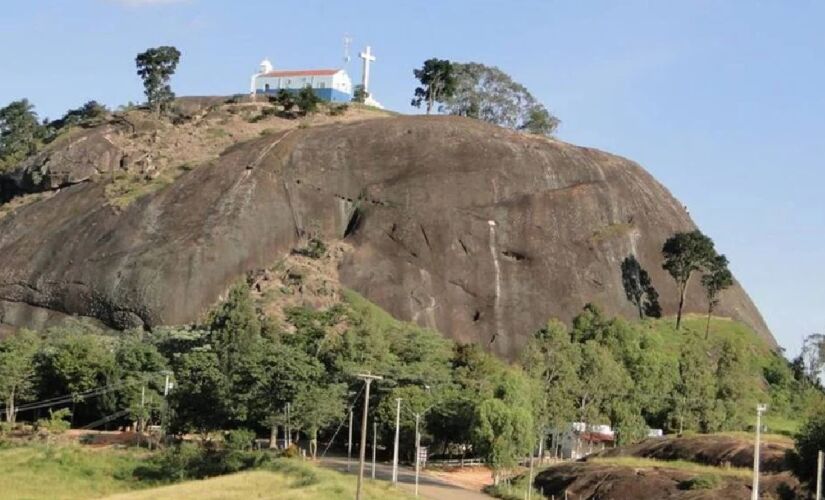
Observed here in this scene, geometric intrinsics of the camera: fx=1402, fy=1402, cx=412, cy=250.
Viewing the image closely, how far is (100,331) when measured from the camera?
352ft

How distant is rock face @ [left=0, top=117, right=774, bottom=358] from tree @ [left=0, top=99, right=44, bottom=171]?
28.7 m

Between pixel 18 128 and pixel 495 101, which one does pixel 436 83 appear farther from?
pixel 18 128

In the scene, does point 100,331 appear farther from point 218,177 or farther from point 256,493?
point 256,493

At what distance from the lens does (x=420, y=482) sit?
79000 millimetres

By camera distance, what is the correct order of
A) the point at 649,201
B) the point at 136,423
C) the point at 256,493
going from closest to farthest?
the point at 256,493 → the point at 136,423 → the point at 649,201

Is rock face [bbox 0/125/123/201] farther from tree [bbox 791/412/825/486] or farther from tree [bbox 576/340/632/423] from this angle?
tree [bbox 791/412/825/486]

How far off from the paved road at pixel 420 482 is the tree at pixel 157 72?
63.8 meters

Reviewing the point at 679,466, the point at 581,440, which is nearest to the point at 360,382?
the point at 581,440

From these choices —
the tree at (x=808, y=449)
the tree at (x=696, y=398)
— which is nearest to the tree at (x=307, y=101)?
the tree at (x=696, y=398)

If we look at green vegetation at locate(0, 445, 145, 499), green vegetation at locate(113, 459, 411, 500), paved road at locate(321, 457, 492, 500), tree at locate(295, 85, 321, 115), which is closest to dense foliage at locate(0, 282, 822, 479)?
paved road at locate(321, 457, 492, 500)

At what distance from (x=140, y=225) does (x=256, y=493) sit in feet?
177

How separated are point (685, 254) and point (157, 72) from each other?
2290 inches

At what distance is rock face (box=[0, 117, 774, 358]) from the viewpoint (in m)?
112

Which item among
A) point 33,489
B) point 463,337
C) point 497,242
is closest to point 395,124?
point 497,242
